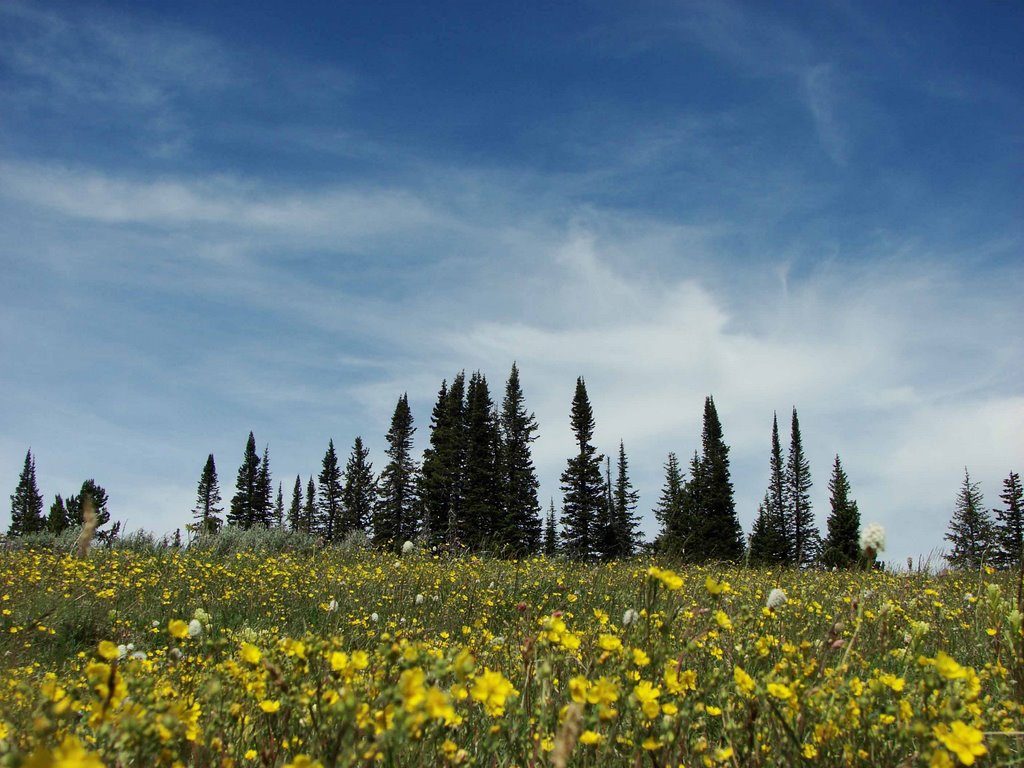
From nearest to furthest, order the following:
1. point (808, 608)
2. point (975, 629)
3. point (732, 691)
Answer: point (732, 691) → point (808, 608) → point (975, 629)

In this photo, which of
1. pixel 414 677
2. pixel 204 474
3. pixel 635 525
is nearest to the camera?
pixel 414 677

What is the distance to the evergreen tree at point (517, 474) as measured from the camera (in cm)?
5475

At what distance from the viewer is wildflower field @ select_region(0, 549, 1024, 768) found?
181cm

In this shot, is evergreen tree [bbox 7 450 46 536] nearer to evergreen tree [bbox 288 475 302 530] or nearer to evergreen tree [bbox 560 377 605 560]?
evergreen tree [bbox 288 475 302 530]

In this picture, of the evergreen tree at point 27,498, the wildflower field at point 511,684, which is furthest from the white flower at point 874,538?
the evergreen tree at point 27,498

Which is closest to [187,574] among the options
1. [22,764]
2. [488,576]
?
[488,576]

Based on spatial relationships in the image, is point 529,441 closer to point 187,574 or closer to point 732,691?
point 187,574

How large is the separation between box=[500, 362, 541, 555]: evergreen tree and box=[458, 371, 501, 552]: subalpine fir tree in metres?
0.62

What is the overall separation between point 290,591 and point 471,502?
150ft

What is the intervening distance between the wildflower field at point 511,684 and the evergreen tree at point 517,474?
44.9m

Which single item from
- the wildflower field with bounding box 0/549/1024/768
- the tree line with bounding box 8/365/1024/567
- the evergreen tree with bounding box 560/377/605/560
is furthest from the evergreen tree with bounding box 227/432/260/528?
the wildflower field with bounding box 0/549/1024/768

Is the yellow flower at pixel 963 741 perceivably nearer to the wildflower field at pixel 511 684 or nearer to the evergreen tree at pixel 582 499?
the wildflower field at pixel 511 684

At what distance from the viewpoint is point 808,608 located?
198 inches

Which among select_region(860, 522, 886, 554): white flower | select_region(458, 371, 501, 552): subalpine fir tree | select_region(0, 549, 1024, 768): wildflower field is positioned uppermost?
select_region(458, 371, 501, 552): subalpine fir tree
